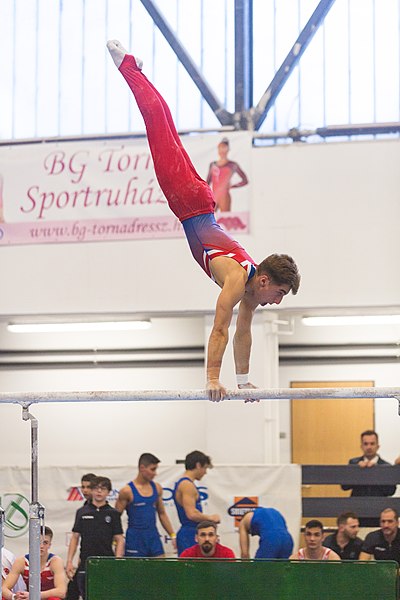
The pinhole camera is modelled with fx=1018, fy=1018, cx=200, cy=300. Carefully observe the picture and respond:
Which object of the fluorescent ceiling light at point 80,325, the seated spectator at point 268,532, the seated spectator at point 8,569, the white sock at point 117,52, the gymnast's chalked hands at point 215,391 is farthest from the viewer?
the fluorescent ceiling light at point 80,325

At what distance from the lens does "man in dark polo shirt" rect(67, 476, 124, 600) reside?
861cm

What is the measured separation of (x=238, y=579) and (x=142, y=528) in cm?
368

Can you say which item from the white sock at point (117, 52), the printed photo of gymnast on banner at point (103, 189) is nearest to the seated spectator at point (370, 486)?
the printed photo of gymnast on banner at point (103, 189)

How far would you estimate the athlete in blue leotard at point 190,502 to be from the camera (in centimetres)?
880

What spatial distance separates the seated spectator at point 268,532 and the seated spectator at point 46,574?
1.65 metres

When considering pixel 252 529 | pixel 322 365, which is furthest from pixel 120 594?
pixel 322 365

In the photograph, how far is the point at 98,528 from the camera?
8641 millimetres

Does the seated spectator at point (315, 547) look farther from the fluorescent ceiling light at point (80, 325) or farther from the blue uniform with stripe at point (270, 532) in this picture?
the fluorescent ceiling light at point (80, 325)

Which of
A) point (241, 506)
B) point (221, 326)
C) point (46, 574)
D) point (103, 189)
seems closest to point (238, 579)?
point (221, 326)

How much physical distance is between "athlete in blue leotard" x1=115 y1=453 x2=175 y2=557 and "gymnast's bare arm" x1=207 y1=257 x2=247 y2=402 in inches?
151

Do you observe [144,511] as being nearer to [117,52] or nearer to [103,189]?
[103,189]

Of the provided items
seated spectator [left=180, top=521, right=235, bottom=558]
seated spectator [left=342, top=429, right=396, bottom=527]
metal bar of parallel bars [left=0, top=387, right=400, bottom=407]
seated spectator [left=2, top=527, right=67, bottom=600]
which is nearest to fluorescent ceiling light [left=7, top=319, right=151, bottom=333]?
seated spectator [left=342, top=429, right=396, bottom=527]

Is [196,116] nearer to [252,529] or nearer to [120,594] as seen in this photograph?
[252,529]

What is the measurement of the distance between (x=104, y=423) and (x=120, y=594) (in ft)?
25.9
